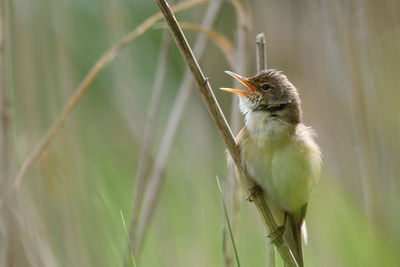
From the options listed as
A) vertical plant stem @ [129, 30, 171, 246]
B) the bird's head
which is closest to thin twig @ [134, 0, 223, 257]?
vertical plant stem @ [129, 30, 171, 246]

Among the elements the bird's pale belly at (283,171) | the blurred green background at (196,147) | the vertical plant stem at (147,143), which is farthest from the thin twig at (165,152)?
the bird's pale belly at (283,171)

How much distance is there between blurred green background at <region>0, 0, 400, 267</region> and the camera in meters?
A: 2.38

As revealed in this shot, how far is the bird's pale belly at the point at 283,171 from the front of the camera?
2127mm

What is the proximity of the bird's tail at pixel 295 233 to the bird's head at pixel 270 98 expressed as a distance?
1.39 feet

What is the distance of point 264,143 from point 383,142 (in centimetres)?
69

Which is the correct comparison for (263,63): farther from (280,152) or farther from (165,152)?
(165,152)

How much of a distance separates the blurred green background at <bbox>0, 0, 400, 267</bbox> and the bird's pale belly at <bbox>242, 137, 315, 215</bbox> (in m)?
0.19

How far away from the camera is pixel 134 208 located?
238cm

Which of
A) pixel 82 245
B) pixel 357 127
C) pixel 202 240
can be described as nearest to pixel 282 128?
pixel 357 127

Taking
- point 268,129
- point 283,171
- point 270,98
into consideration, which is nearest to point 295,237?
point 283,171

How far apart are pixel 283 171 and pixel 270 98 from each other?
0.36 metres

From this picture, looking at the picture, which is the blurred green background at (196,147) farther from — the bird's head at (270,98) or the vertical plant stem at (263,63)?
the vertical plant stem at (263,63)

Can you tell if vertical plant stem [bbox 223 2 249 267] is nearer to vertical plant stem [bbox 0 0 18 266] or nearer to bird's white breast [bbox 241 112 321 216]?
bird's white breast [bbox 241 112 321 216]

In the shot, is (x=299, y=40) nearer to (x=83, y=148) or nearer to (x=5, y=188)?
(x=83, y=148)
